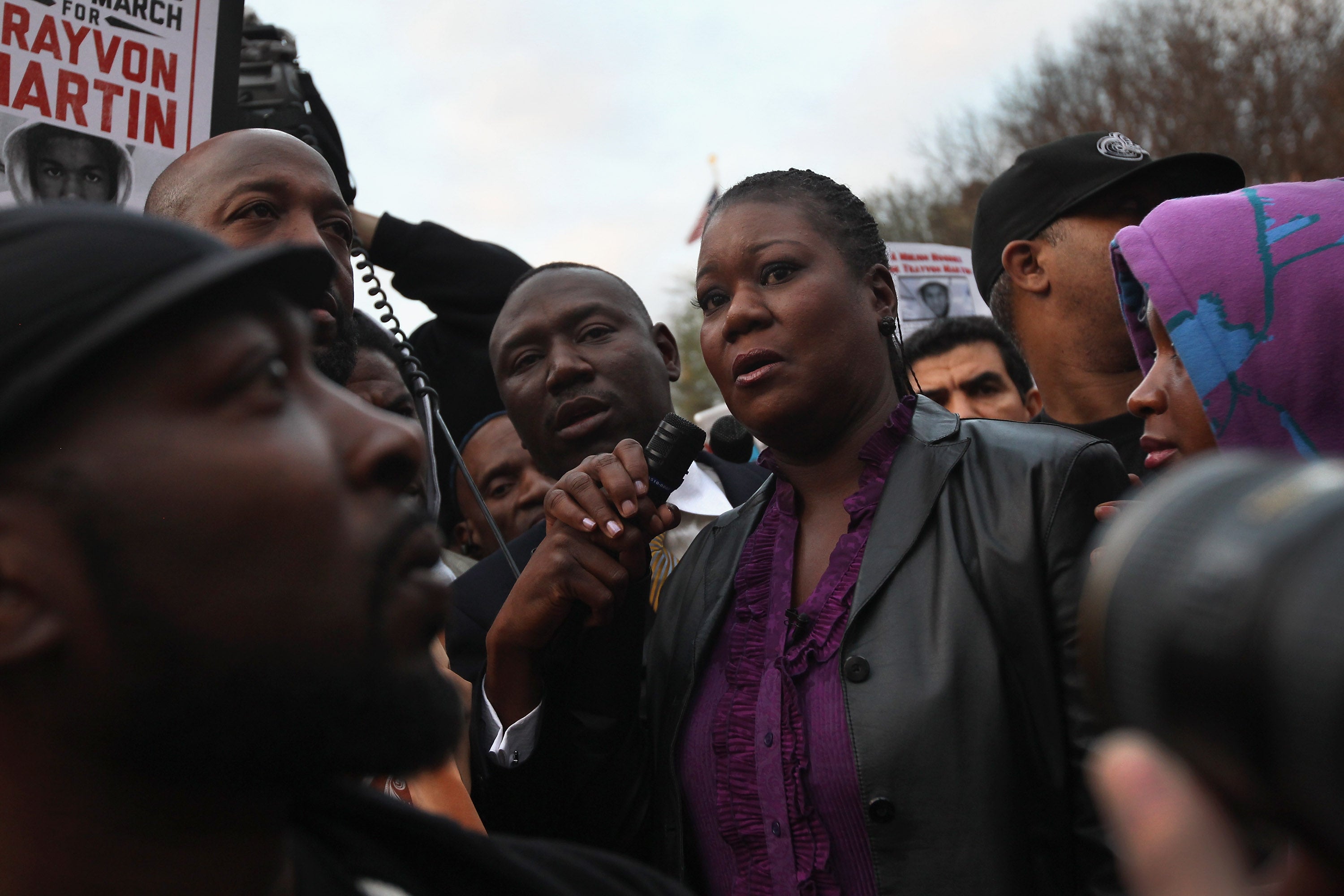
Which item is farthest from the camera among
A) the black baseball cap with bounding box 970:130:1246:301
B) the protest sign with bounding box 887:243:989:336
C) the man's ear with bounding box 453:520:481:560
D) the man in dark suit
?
the protest sign with bounding box 887:243:989:336

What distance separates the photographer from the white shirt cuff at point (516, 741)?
8.23 ft

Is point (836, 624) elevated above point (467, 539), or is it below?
above

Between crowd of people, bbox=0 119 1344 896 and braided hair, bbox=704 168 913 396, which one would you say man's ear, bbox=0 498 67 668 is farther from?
braided hair, bbox=704 168 913 396

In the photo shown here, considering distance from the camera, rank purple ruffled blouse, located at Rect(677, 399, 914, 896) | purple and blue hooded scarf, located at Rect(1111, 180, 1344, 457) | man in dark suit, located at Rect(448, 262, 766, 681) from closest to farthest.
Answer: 1. purple and blue hooded scarf, located at Rect(1111, 180, 1344, 457)
2. purple ruffled blouse, located at Rect(677, 399, 914, 896)
3. man in dark suit, located at Rect(448, 262, 766, 681)

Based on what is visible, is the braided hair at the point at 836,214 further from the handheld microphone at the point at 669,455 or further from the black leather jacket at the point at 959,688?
the handheld microphone at the point at 669,455

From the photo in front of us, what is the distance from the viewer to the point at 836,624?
2199 mm

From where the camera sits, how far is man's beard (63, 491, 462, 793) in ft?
4.18

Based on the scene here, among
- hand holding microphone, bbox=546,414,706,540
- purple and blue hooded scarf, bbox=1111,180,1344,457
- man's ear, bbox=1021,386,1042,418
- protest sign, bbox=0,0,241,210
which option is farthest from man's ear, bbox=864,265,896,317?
man's ear, bbox=1021,386,1042,418

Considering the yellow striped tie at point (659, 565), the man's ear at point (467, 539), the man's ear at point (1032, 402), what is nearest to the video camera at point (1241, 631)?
the yellow striped tie at point (659, 565)

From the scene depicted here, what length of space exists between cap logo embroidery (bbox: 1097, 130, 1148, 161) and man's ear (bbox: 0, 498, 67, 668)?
2.88 m

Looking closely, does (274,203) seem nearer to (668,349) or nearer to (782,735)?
(668,349)

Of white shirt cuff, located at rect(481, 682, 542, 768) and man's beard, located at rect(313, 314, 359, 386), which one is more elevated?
man's beard, located at rect(313, 314, 359, 386)

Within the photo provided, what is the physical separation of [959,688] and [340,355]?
176 centimetres

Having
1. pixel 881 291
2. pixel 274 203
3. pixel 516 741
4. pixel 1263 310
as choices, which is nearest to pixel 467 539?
pixel 274 203
